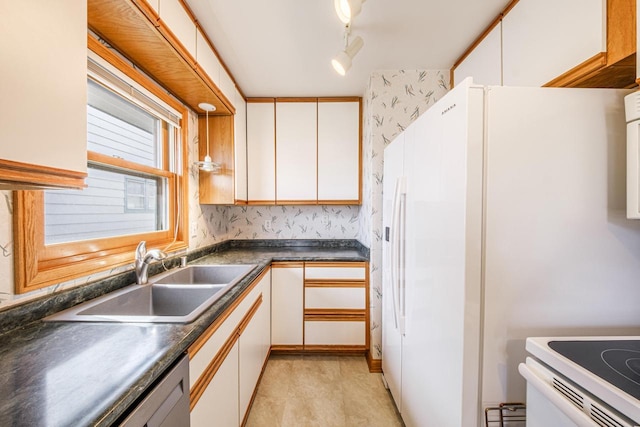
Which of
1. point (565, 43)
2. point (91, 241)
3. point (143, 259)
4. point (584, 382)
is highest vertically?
point (565, 43)

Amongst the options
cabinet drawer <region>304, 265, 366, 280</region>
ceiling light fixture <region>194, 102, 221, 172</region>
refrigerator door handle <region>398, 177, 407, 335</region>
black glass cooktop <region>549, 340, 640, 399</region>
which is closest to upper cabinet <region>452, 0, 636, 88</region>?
refrigerator door handle <region>398, 177, 407, 335</region>

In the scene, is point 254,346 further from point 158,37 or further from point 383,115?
point 383,115

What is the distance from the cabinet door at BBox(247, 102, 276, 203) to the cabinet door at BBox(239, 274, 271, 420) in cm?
88

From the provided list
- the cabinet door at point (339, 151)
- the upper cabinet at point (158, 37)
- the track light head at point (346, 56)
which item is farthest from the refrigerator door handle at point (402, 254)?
the upper cabinet at point (158, 37)

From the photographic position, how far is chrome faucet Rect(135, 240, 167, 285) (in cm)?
132

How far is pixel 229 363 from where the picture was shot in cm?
120

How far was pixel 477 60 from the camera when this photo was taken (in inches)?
65.9

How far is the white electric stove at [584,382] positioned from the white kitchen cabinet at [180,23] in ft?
6.25

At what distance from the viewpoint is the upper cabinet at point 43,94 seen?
1.72ft

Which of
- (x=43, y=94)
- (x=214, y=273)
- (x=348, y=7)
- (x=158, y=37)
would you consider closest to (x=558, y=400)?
(x=43, y=94)

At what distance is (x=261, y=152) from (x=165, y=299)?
1627mm

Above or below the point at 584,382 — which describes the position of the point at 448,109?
above

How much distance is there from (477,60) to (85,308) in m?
2.50

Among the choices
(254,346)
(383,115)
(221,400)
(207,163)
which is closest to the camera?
(221,400)
